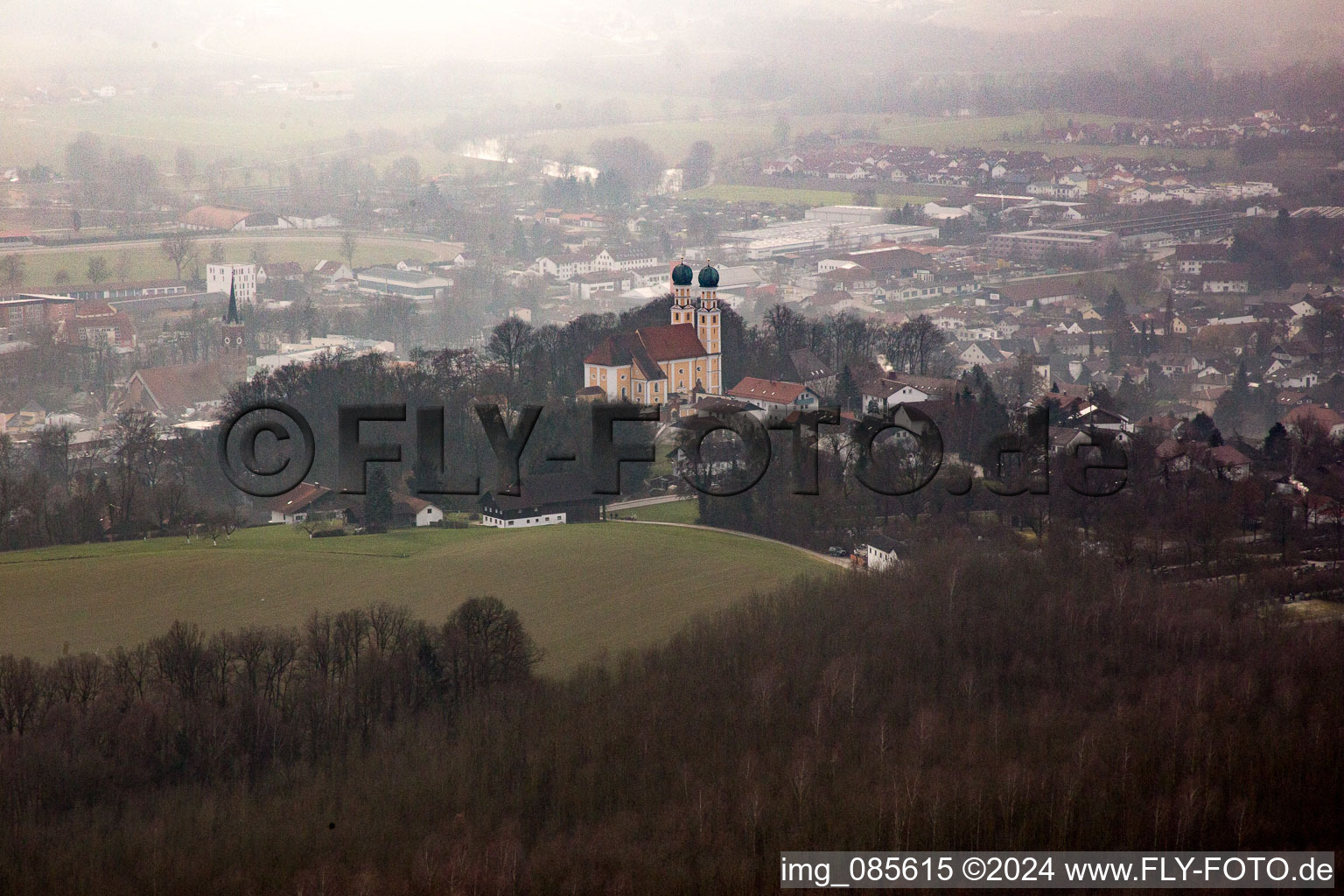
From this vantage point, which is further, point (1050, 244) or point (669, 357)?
point (1050, 244)

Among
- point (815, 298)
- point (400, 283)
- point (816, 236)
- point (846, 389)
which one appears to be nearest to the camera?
point (846, 389)

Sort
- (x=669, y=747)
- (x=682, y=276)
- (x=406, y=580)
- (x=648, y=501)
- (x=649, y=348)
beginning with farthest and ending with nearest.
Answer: (x=682, y=276) < (x=649, y=348) < (x=648, y=501) < (x=406, y=580) < (x=669, y=747)

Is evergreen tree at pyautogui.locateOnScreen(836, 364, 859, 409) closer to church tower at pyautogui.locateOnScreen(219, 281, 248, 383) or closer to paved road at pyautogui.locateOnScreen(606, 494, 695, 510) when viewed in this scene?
paved road at pyautogui.locateOnScreen(606, 494, 695, 510)

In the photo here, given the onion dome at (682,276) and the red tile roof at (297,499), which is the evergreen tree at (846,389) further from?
the red tile roof at (297,499)

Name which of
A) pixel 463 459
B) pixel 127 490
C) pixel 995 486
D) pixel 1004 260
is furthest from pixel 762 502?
pixel 1004 260

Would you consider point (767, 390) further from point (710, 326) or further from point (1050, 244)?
point (1050, 244)

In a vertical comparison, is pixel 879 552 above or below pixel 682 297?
below

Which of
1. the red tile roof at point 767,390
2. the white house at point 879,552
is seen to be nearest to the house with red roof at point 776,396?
the red tile roof at point 767,390

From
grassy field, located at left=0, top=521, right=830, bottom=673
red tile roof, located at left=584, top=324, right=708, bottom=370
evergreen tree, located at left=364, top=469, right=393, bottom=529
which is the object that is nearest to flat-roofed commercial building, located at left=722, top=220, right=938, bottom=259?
red tile roof, located at left=584, top=324, right=708, bottom=370

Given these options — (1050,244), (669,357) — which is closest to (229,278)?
(669,357)
